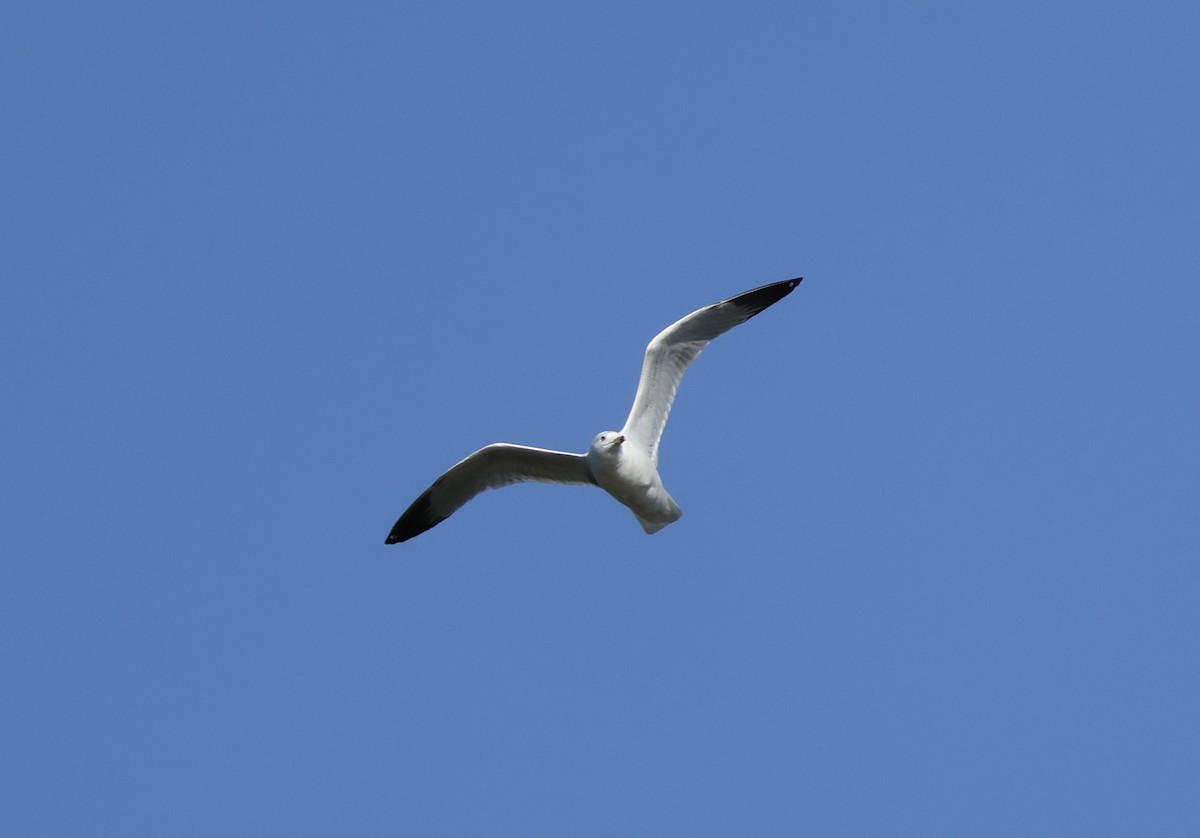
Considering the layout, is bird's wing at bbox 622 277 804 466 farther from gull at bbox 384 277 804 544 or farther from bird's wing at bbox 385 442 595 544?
bird's wing at bbox 385 442 595 544

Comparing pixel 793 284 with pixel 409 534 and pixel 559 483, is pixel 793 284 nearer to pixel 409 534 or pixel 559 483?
pixel 559 483

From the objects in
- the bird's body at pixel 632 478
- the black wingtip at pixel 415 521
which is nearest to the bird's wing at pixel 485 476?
the black wingtip at pixel 415 521

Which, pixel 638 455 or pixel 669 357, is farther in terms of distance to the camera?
pixel 669 357

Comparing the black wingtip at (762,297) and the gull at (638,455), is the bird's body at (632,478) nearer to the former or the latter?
the gull at (638,455)

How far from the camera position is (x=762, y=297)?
1722 centimetres

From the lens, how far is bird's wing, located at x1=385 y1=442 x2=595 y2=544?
16.6 metres

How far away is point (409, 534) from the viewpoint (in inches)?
712

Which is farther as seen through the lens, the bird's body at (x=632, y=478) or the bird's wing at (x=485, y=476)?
the bird's wing at (x=485, y=476)

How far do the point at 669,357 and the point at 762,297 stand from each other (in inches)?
49.1

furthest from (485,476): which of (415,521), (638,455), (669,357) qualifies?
(669,357)

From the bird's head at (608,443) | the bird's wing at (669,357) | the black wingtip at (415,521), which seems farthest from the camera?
the black wingtip at (415,521)

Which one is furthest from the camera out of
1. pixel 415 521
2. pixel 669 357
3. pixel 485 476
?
pixel 415 521

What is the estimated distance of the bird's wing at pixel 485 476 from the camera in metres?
16.6

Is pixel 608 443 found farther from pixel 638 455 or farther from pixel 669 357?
pixel 669 357
